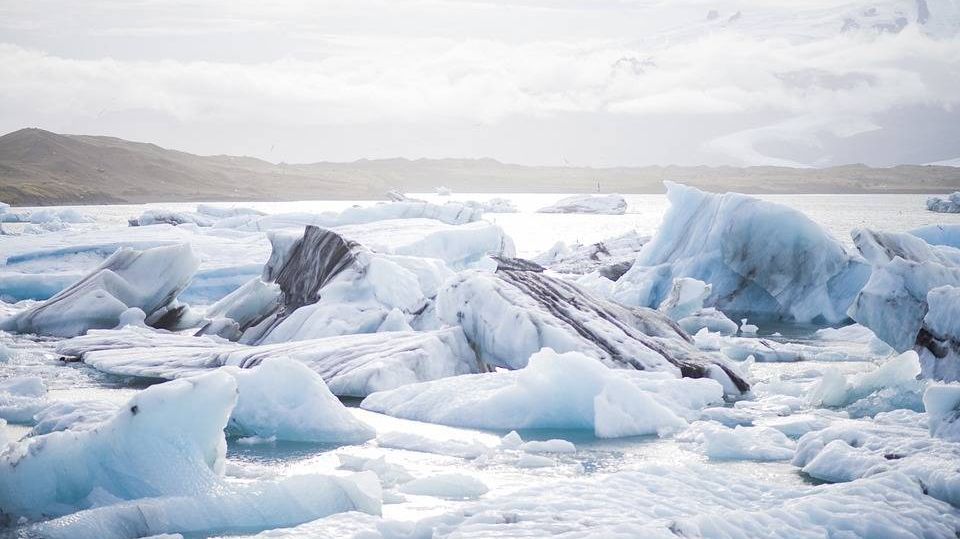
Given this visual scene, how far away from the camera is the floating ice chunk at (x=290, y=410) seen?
9050mm

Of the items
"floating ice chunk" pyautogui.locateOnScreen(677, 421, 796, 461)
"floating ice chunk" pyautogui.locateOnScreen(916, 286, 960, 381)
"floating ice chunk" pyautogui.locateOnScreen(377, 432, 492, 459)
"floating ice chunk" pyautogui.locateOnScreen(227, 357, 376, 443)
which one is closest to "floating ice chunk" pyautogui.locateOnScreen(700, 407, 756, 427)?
"floating ice chunk" pyautogui.locateOnScreen(677, 421, 796, 461)

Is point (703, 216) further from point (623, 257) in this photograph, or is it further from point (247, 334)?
point (247, 334)

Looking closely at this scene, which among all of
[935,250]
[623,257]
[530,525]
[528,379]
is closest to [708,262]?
[935,250]

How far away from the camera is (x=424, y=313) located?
1495 cm

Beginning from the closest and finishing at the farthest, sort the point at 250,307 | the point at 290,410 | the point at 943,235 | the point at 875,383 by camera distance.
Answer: the point at 290,410 < the point at 875,383 < the point at 250,307 < the point at 943,235

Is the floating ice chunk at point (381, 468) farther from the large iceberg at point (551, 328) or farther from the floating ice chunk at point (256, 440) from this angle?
the large iceberg at point (551, 328)

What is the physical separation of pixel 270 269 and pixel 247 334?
6.75 feet

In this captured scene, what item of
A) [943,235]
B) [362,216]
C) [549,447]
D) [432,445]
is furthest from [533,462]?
[362,216]

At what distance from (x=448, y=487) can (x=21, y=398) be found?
5072 mm

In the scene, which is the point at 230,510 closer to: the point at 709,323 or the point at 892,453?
the point at 892,453

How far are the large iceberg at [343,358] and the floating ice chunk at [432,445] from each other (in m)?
2.15

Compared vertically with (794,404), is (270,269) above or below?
above

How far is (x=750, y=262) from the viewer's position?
1988 cm

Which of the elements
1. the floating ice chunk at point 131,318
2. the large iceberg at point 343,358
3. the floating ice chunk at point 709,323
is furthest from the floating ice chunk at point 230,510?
the floating ice chunk at point 709,323
